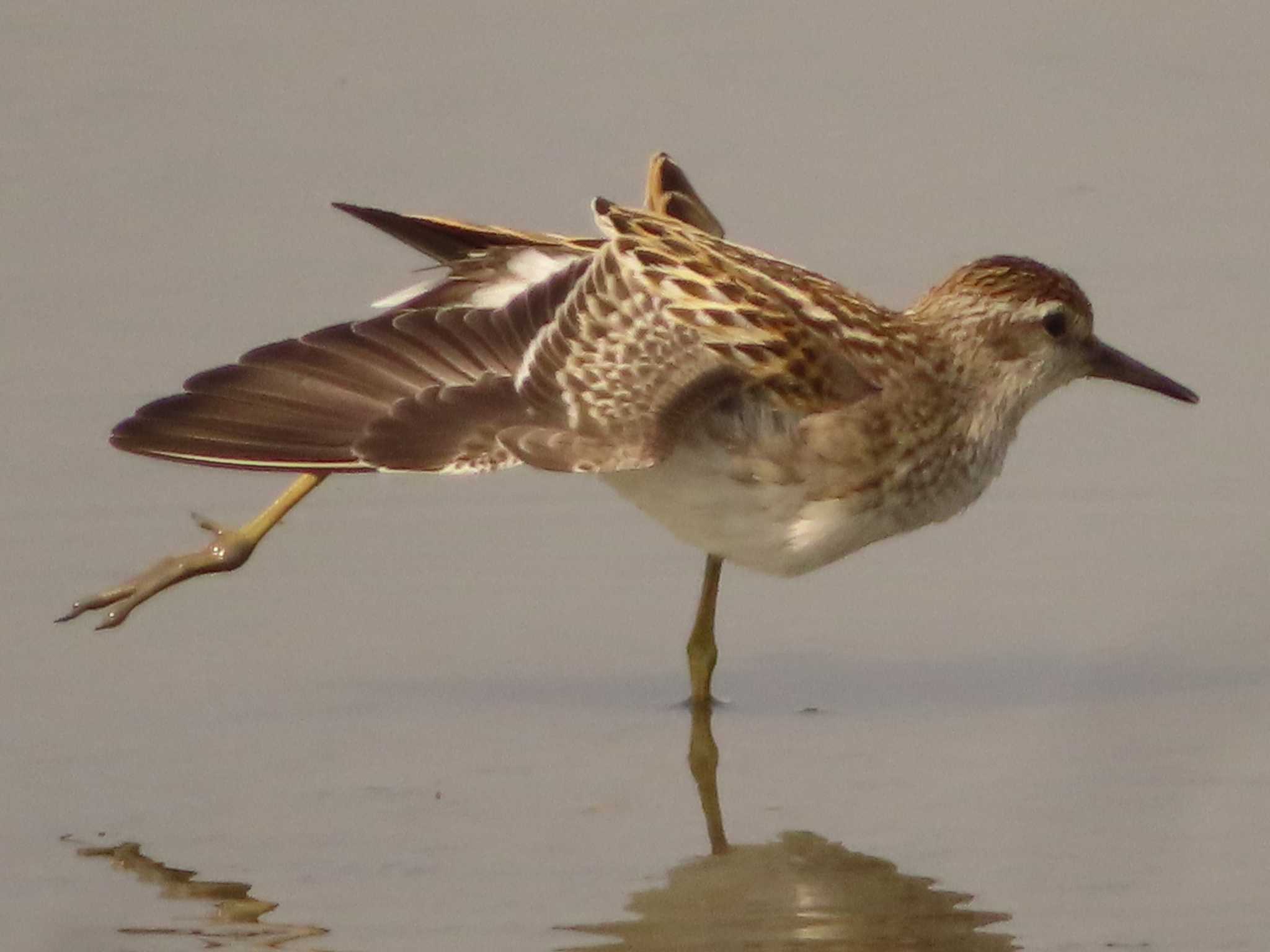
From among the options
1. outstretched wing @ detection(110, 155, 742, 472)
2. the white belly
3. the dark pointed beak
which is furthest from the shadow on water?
the dark pointed beak

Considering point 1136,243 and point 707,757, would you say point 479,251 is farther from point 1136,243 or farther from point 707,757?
point 1136,243

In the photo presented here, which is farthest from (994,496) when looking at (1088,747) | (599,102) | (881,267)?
(599,102)

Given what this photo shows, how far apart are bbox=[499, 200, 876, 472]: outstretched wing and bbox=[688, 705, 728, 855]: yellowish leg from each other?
1.10 meters

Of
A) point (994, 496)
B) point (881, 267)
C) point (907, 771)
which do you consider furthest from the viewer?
point (881, 267)

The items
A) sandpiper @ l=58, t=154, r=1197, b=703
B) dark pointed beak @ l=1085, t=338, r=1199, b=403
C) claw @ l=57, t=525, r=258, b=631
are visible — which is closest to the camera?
sandpiper @ l=58, t=154, r=1197, b=703

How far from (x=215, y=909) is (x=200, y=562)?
223 cm

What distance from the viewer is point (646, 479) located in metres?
10.2

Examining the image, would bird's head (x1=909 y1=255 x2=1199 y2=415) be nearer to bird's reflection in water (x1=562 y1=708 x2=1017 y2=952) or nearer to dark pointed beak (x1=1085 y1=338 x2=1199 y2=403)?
dark pointed beak (x1=1085 y1=338 x2=1199 y2=403)

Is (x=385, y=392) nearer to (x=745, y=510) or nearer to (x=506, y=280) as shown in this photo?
(x=506, y=280)

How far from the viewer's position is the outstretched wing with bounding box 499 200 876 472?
993 centimetres

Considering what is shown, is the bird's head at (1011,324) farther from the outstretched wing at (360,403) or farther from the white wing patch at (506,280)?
the outstretched wing at (360,403)

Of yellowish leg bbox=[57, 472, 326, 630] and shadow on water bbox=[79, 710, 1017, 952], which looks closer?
shadow on water bbox=[79, 710, 1017, 952]

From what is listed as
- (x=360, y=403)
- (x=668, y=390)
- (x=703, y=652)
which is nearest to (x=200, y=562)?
(x=360, y=403)

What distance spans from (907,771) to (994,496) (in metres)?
2.67
